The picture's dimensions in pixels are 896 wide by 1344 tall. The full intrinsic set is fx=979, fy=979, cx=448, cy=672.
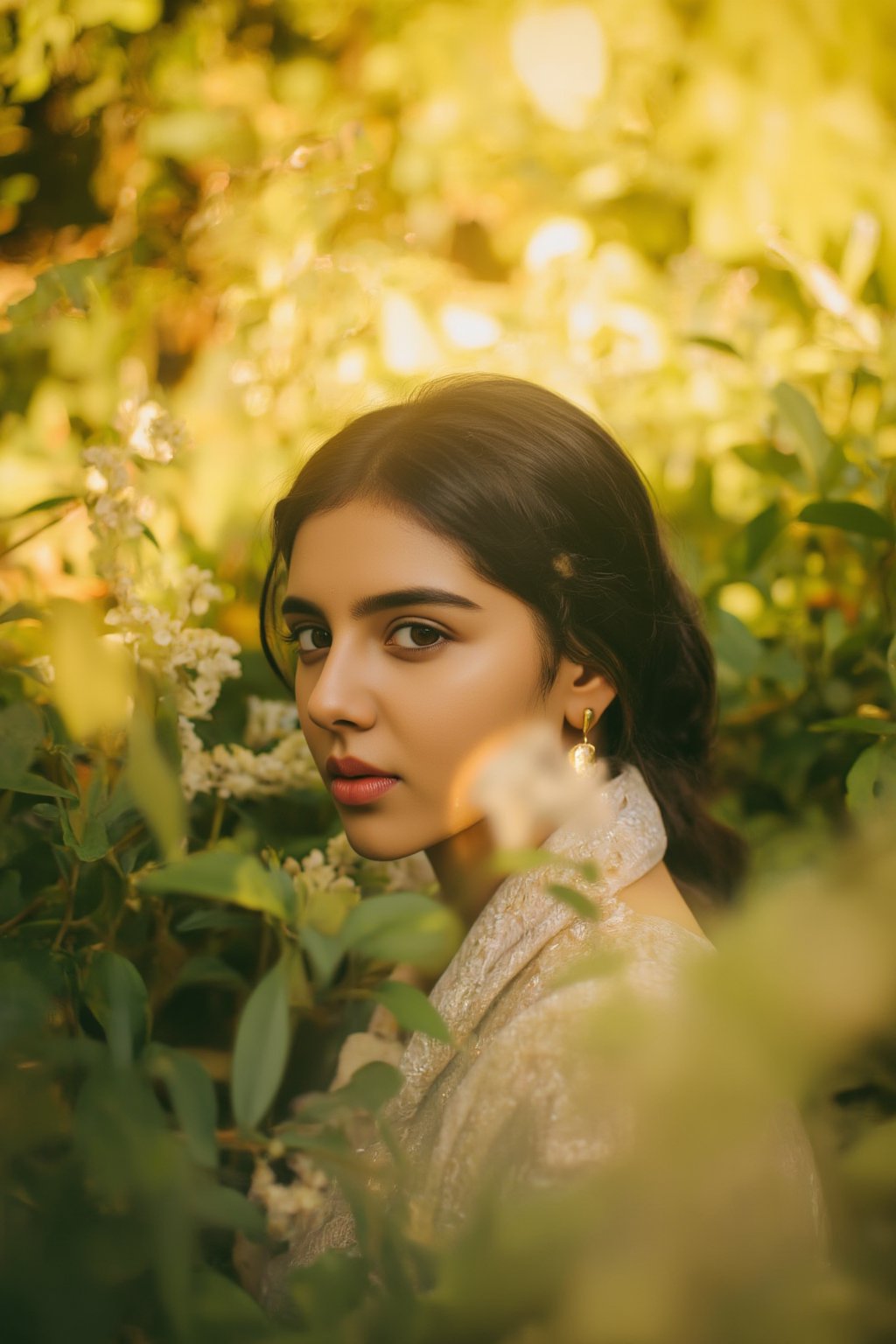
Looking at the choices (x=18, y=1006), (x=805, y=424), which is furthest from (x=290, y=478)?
(x=18, y=1006)

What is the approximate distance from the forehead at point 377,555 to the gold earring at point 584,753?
228mm

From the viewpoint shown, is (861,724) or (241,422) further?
(241,422)

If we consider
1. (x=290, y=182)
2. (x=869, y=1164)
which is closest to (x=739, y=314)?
(x=290, y=182)

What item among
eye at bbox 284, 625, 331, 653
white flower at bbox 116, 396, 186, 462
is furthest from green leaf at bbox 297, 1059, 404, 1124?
white flower at bbox 116, 396, 186, 462

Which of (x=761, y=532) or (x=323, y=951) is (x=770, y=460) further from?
(x=323, y=951)

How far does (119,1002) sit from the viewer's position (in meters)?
0.65

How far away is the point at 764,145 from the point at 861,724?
1.35 m

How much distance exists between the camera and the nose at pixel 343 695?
999 millimetres

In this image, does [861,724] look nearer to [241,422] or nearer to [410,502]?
[410,502]

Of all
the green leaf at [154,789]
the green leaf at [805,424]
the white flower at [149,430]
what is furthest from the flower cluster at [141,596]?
the green leaf at [805,424]

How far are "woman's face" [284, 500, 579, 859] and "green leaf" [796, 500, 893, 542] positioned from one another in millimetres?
363

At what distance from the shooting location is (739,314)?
1.75 m

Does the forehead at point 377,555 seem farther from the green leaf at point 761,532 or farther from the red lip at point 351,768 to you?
the green leaf at point 761,532

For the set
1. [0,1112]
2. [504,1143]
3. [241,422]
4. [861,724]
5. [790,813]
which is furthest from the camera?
[241,422]
